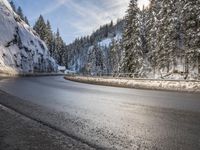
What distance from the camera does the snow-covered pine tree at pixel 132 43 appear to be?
4831cm

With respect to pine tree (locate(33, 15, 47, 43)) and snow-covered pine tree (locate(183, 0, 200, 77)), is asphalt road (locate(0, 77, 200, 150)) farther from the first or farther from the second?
pine tree (locate(33, 15, 47, 43))

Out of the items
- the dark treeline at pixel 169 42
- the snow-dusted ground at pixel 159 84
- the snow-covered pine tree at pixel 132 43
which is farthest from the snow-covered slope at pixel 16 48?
the snow-dusted ground at pixel 159 84

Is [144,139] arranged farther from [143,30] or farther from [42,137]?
[143,30]

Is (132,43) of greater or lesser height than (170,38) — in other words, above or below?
below

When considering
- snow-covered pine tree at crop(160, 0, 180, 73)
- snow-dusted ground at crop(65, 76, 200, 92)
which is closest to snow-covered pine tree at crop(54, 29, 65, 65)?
snow-covered pine tree at crop(160, 0, 180, 73)

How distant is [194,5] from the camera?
36469 millimetres

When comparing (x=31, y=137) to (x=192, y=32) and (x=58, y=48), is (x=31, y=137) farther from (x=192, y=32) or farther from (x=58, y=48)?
(x=58, y=48)

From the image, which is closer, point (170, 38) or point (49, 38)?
point (170, 38)

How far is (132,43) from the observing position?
50.2 meters

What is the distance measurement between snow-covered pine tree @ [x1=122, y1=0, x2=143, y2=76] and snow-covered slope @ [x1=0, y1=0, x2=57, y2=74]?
92.3 ft

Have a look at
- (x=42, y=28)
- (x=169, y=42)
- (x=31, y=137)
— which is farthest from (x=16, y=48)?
(x=31, y=137)

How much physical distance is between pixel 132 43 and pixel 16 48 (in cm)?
3589

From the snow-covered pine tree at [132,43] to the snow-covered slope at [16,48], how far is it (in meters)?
28.1

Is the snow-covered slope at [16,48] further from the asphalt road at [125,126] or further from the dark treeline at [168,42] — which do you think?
the asphalt road at [125,126]
